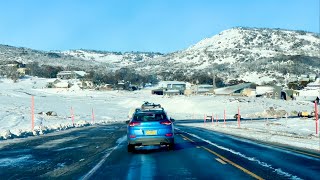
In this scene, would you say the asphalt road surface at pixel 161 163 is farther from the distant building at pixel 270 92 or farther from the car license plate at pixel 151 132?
the distant building at pixel 270 92

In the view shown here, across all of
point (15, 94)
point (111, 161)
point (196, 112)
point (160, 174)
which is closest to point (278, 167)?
point (160, 174)

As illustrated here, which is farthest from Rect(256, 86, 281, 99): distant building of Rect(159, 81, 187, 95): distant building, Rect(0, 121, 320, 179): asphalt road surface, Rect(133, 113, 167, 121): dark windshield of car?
Rect(133, 113, 167, 121): dark windshield of car

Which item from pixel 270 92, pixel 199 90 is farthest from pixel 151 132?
pixel 199 90

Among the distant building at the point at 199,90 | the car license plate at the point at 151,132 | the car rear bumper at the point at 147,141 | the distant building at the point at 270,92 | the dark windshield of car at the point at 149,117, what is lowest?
the car rear bumper at the point at 147,141

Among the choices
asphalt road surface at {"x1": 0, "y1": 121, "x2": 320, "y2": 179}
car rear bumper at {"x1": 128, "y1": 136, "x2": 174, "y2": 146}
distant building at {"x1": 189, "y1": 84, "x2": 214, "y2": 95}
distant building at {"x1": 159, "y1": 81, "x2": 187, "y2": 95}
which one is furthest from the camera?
distant building at {"x1": 159, "y1": 81, "x2": 187, "y2": 95}

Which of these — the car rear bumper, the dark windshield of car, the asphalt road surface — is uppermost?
the dark windshield of car

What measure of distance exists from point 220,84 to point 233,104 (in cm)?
8340

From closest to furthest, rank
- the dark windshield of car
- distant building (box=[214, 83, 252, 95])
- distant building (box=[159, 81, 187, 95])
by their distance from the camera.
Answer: the dark windshield of car, distant building (box=[214, 83, 252, 95]), distant building (box=[159, 81, 187, 95])

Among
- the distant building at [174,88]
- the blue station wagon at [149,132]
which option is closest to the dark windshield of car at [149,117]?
the blue station wagon at [149,132]

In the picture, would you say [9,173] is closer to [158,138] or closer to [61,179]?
[61,179]

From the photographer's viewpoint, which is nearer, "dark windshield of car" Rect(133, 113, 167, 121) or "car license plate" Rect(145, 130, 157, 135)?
"car license plate" Rect(145, 130, 157, 135)

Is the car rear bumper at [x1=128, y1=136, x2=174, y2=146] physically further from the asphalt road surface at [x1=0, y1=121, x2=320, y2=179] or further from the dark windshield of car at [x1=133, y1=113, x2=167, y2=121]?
the dark windshield of car at [x1=133, y1=113, x2=167, y2=121]

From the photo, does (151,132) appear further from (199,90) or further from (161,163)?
(199,90)

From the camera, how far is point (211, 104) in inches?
4055
